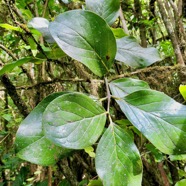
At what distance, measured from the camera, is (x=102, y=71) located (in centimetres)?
38

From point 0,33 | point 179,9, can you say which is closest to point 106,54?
point 179,9

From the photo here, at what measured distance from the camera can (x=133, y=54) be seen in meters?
0.45

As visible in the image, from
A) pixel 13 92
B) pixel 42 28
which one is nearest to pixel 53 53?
pixel 42 28

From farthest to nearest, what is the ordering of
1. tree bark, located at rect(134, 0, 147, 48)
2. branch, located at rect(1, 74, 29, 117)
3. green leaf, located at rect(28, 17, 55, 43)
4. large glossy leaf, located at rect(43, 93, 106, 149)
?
1. tree bark, located at rect(134, 0, 147, 48)
2. branch, located at rect(1, 74, 29, 117)
3. green leaf, located at rect(28, 17, 55, 43)
4. large glossy leaf, located at rect(43, 93, 106, 149)

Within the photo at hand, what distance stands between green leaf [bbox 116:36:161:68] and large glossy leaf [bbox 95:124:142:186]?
159 millimetres

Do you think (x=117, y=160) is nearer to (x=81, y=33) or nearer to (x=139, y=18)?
(x=81, y=33)

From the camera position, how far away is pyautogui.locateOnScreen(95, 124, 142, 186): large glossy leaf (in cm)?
29

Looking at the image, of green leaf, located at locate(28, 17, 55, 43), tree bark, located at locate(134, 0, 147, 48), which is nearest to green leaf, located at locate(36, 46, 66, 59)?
green leaf, located at locate(28, 17, 55, 43)

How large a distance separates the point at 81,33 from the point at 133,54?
5.4 inches

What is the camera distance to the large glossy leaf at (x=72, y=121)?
280 mm

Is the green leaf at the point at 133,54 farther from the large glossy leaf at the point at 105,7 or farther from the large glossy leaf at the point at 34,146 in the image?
the large glossy leaf at the point at 34,146

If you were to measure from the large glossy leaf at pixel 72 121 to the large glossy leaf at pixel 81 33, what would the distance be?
69mm

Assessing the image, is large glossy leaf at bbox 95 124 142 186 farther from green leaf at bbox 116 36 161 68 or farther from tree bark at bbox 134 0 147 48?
tree bark at bbox 134 0 147 48

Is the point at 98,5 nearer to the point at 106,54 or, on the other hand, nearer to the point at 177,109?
the point at 106,54
